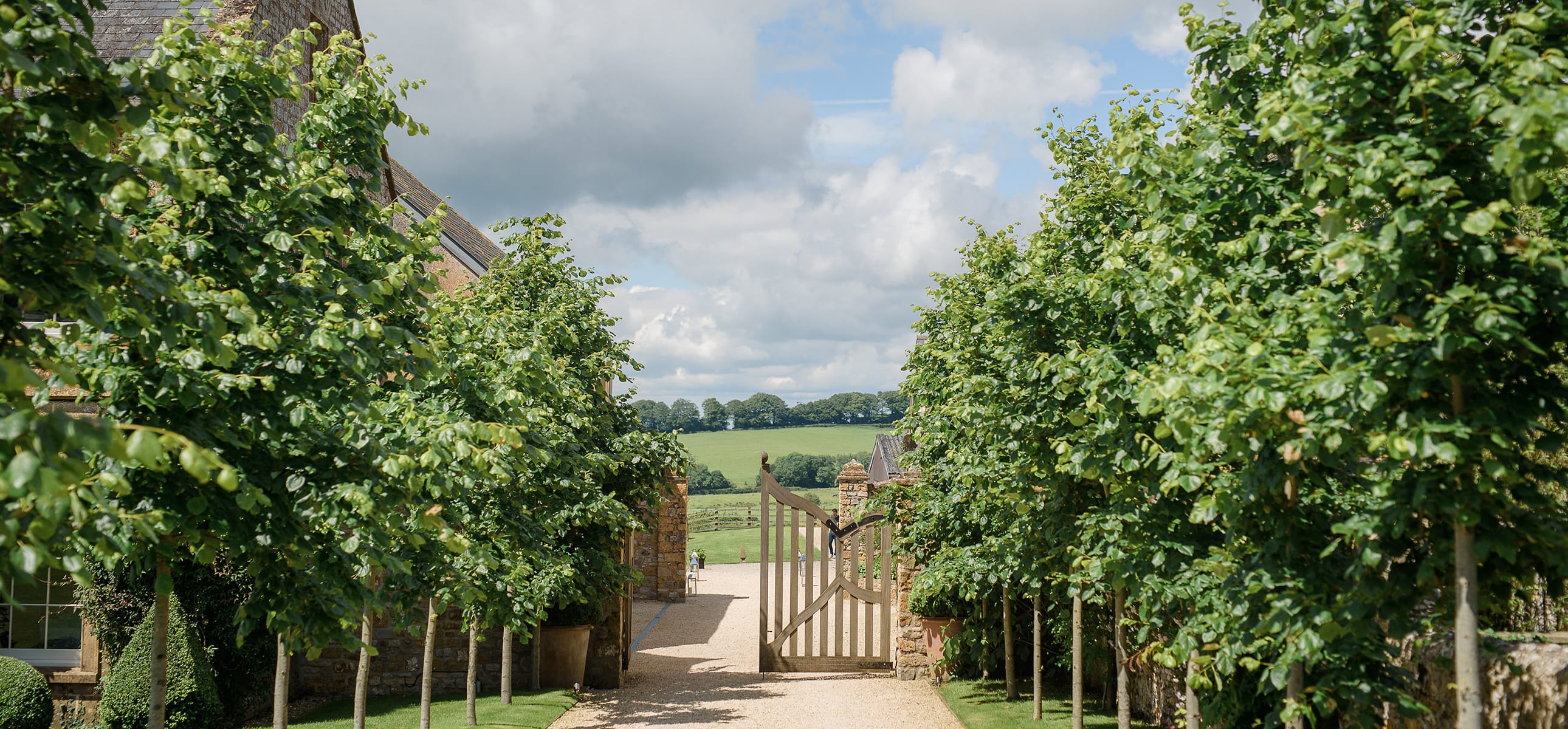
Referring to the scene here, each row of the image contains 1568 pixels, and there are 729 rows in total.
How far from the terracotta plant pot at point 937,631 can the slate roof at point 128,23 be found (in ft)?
45.6

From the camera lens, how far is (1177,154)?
5.30m

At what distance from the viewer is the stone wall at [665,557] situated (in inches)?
1008

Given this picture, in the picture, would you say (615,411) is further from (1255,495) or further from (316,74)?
(1255,495)

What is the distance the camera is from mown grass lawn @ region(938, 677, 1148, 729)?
1160 centimetres

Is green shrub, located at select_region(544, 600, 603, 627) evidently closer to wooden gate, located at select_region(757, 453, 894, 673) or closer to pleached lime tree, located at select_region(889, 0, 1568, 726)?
wooden gate, located at select_region(757, 453, 894, 673)

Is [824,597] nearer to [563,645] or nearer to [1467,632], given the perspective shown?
[563,645]

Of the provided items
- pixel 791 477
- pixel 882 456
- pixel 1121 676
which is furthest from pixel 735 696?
pixel 791 477

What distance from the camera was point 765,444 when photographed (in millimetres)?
91375

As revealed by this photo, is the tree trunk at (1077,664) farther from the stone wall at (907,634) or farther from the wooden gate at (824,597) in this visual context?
the wooden gate at (824,597)

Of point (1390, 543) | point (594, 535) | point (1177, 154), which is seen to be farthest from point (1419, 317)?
point (594, 535)

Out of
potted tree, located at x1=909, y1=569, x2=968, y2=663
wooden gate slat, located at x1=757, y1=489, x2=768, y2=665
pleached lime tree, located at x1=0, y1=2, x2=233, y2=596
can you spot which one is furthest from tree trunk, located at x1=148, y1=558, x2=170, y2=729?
wooden gate slat, located at x1=757, y1=489, x2=768, y2=665

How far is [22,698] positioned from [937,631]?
11639 millimetres

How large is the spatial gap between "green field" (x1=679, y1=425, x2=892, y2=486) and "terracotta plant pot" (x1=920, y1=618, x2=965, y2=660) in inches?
2296

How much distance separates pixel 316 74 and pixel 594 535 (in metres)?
8.85
